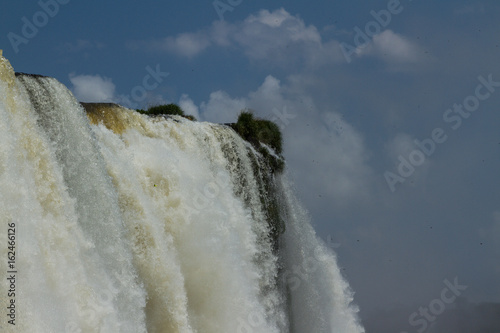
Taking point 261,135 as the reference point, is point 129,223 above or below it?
below

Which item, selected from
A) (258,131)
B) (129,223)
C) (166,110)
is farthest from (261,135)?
(129,223)

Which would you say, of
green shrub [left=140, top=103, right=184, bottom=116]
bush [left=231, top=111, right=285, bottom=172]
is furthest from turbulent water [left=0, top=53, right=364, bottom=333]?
green shrub [left=140, top=103, right=184, bottom=116]

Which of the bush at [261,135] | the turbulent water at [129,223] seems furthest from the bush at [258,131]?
the turbulent water at [129,223]

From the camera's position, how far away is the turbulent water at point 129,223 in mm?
11203

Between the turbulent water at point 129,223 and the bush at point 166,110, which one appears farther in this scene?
the bush at point 166,110

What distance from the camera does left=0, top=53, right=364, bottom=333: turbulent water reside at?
1120 cm

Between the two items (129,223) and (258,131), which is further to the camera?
(258,131)

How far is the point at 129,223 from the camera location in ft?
47.1

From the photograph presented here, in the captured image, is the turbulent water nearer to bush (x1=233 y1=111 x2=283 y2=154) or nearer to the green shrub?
bush (x1=233 y1=111 x2=283 y2=154)

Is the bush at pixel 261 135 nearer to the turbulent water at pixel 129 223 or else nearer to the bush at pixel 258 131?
the bush at pixel 258 131

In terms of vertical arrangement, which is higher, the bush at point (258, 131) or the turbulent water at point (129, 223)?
the bush at point (258, 131)

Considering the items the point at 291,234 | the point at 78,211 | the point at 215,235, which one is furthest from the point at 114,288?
the point at 291,234

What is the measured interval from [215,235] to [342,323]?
9164mm

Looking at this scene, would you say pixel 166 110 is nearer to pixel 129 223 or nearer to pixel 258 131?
pixel 258 131
